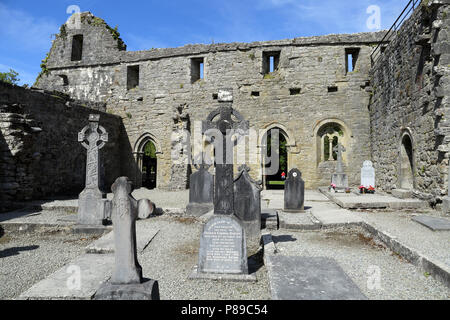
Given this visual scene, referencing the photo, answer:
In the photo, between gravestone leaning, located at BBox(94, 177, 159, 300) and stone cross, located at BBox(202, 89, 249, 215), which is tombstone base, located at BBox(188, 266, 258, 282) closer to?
stone cross, located at BBox(202, 89, 249, 215)

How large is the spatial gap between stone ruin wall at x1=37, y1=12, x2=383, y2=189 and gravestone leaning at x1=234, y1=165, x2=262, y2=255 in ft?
25.3

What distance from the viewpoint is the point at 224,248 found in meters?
3.92

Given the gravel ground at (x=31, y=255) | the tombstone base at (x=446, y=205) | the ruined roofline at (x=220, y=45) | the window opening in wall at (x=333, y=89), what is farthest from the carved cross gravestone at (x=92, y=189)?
the window opening in wall at (x=333, y=89)

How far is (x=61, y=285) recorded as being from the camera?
3.46 metres

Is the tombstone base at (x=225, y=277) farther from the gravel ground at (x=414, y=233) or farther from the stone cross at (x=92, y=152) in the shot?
the stone cross at (x=92, y=152)

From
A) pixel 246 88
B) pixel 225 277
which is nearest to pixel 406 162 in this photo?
pixel 246 88

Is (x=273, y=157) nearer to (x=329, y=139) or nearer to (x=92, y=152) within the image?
(x=329, y=139)

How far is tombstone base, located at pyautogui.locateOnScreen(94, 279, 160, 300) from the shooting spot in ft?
8.95

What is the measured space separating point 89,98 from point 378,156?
15139 mm

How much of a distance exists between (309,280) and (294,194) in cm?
447

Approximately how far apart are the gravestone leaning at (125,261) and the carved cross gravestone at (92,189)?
386 cm

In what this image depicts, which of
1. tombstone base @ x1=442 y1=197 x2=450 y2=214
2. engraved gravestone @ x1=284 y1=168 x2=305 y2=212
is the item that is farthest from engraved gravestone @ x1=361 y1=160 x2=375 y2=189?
engraved gravestone @ x1=284 y1=168 x2=305 y2=212

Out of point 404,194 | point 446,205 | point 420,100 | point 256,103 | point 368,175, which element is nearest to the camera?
point 446,205
